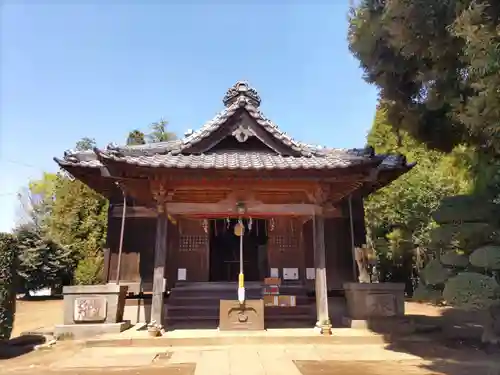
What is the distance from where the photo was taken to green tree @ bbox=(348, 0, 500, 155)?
179 inches

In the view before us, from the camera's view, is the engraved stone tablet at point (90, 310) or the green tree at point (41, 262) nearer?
the engraved stone tablet at point (90, 310)

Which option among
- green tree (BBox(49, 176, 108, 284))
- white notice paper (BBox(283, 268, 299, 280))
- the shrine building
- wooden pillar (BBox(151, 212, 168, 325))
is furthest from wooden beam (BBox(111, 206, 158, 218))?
green tree (BBox(49, 176, 108, 284))

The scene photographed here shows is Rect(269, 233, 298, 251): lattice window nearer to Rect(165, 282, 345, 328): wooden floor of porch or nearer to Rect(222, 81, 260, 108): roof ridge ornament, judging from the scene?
Rect(165, 282, 345, 328): wooden floor of porch

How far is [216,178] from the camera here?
8969mm

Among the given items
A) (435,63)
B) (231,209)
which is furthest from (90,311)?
(435,63)

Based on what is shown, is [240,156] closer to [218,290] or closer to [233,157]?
[233,157]

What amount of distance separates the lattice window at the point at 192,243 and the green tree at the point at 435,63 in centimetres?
744

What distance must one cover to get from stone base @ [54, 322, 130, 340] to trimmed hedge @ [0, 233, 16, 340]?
1.40 meters

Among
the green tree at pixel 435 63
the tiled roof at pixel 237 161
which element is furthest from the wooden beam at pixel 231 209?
the green tree at pixel 435 63

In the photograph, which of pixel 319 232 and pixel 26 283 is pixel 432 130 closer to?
pixel 319 232

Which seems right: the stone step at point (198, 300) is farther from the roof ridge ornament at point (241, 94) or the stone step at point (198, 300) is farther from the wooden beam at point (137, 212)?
the roof ridge ornament at point (241, 94)

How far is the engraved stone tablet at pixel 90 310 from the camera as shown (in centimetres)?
910

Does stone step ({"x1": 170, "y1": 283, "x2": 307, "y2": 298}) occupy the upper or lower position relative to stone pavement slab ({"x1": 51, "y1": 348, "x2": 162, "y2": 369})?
upper

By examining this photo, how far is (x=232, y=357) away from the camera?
23.3ft
